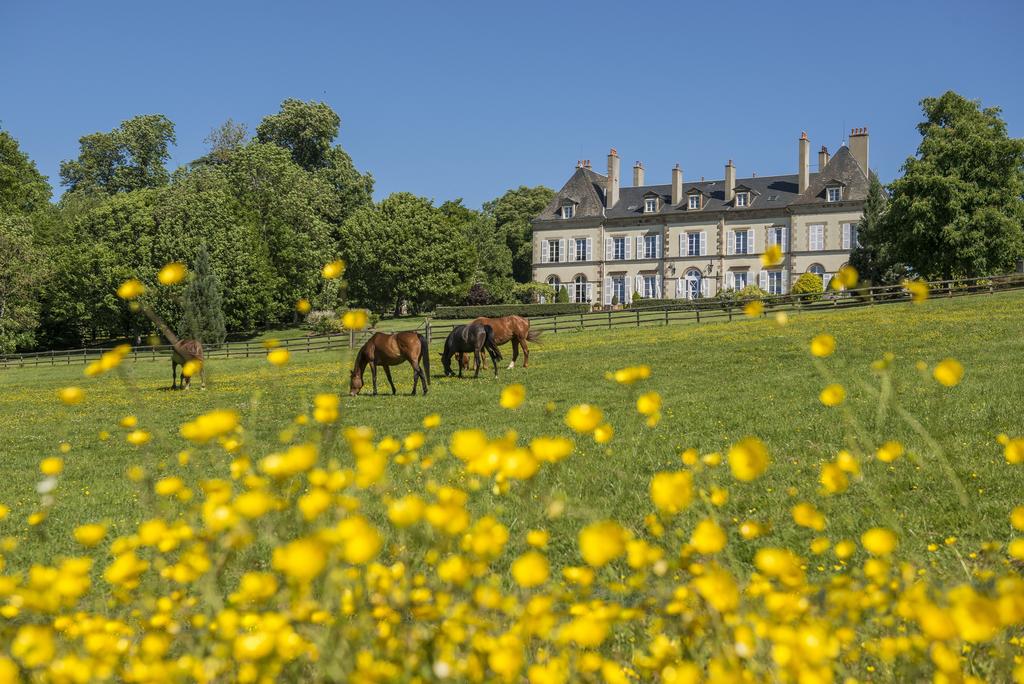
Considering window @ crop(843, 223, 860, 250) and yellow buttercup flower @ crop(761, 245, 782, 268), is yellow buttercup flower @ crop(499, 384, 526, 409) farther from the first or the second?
window @ crop(843, 223, 860, 250)

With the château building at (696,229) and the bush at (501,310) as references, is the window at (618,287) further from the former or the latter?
the bush at (501,310)

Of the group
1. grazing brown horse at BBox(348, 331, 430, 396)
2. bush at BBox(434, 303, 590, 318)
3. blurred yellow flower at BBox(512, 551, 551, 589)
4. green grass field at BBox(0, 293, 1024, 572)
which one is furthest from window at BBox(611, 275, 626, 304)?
blurred yellow flower at BBox(512, 551, 551, 589)

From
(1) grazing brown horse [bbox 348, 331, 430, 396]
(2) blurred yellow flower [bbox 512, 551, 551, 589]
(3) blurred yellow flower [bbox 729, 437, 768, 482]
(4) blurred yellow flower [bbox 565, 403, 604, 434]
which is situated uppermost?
(4) blurred yellow flower [bbox 565, 403, 604, 434]

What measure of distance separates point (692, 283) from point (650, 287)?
3.45 m

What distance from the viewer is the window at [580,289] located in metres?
63.4

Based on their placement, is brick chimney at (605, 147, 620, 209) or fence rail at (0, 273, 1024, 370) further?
brick chimney at (605, 147, 620, 209)

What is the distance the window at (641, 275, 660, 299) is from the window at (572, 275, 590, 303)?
486cm

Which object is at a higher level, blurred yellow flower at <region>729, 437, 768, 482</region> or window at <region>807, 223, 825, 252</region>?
window at <region>807, 223, 825, 252</region>

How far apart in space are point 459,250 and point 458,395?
41.4 meters

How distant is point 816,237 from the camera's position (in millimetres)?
55969

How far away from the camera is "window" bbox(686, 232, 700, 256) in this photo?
59.9 m

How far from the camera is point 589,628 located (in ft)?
5.47

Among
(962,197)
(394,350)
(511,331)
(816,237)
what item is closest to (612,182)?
(816,237)

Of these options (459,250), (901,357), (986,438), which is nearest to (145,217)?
(459,250)
